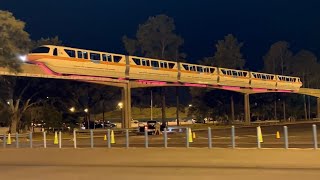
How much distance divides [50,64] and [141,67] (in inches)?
561

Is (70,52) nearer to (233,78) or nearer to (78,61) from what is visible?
(78,61)

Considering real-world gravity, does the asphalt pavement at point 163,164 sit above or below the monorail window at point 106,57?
below

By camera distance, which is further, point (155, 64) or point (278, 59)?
point (278, 59)

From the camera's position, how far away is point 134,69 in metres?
58.8

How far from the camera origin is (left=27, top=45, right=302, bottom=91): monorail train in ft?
157

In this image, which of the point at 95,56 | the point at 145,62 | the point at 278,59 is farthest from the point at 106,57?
the point at 278,59

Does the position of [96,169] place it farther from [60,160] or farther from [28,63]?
[28,63]

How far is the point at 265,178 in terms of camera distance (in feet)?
39.9

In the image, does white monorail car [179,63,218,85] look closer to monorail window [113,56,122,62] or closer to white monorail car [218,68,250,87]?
white monorail car [218,68,250,87]

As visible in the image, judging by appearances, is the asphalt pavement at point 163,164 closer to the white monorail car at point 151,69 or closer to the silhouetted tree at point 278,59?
the white monorail car at point 151,69

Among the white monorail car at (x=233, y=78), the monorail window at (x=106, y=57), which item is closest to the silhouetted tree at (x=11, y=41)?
the monorail window at (x=106, y=57)

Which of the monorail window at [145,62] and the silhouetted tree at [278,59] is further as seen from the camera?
the silhouetted tree at [278,59]

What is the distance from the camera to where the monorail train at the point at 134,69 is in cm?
4781

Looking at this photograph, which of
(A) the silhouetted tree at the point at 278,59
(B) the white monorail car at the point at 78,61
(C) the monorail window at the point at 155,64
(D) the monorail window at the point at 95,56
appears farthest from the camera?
(A) the silhouetted tree at the point at 278,59
